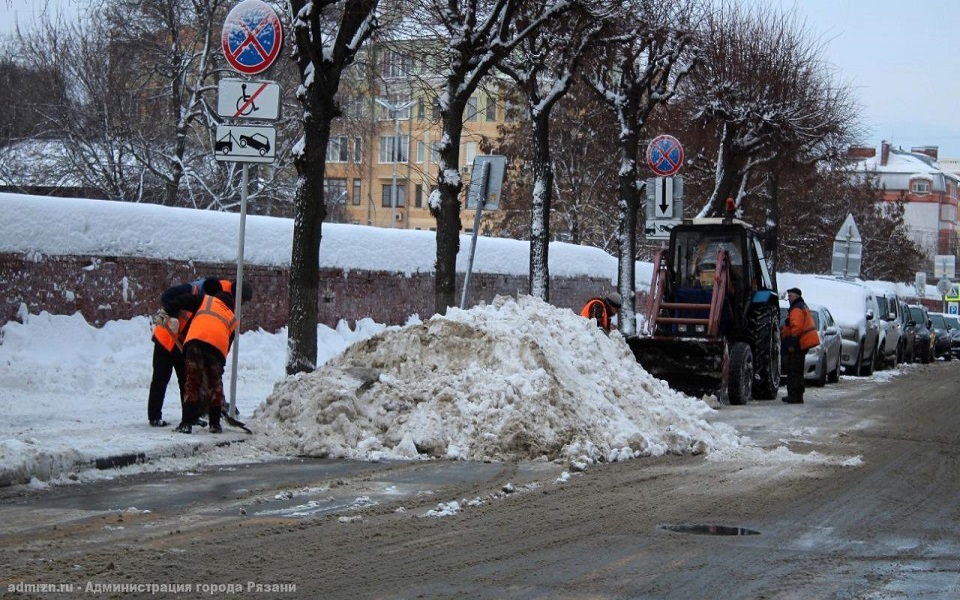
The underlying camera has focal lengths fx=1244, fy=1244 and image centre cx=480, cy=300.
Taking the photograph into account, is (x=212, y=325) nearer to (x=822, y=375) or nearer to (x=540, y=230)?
(x=540, y=230)

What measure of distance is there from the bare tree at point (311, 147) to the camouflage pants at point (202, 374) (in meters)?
2.43

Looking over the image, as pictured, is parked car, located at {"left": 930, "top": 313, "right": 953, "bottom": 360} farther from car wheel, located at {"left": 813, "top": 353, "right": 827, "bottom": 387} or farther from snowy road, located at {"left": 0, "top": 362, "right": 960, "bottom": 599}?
snowy road, located at {"left": 0, "top": 362, "right": 960, "bottom": 599}

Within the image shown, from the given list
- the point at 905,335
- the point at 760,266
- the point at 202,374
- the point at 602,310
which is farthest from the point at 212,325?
the point at 905,335

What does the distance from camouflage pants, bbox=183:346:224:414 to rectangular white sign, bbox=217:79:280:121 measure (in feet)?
8.12

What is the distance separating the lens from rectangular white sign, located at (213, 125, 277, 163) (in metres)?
12.6

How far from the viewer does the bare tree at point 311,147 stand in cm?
1395

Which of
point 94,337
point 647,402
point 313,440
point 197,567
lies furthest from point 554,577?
point 94,337

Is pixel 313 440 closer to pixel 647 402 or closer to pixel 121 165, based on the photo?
pixel 647 402

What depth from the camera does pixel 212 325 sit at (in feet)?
38.6

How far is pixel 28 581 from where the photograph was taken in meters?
5.87

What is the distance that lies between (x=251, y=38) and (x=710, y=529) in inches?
295

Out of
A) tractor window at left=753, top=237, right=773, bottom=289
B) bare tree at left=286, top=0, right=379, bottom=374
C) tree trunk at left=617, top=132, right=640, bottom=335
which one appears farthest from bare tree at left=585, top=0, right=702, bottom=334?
bare tree at left=286, top=0, right=379, bottom=374

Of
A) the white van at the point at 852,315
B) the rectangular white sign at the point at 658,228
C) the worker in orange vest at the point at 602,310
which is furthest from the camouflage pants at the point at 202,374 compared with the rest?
the white van at the point at 852,315

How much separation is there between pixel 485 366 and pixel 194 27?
2247cm
